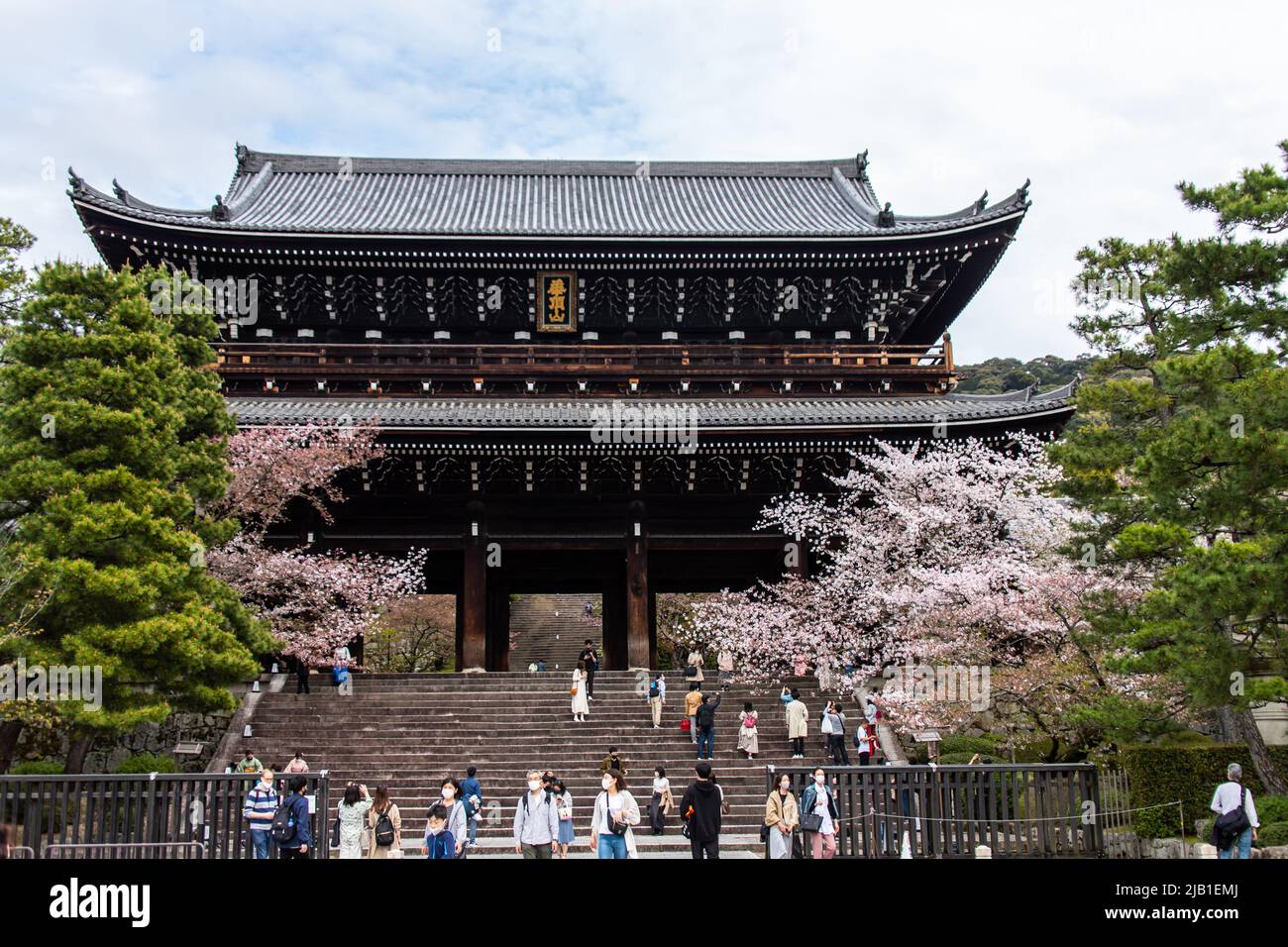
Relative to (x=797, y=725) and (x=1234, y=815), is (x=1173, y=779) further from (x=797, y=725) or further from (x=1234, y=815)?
(x=797, y=725)

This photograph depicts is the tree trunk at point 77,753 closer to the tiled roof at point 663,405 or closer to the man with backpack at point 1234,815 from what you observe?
the tiled roof at point 663,405

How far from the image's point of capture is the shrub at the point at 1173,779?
47.4ft

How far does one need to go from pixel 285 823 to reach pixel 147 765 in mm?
6302

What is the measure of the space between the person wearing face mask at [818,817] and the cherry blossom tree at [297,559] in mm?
10980

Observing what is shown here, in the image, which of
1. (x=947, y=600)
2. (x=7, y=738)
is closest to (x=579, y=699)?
(x=947, y=600)

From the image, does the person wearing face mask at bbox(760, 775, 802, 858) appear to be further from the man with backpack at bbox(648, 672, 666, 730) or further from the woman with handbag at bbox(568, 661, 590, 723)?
the woman with handbag at bbox(568, 661, 590, 723)

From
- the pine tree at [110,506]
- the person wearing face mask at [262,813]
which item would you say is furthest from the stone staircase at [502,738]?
the person wearing face mask at [262,813]

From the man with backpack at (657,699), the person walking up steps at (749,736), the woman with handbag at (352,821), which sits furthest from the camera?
the man with backpack at (657,699)

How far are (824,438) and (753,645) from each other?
4872 millimetres

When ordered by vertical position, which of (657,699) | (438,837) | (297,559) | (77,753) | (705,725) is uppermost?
(297,559)

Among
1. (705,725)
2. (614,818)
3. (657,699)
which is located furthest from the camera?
(657,699)

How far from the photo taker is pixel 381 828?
11258 millimetres

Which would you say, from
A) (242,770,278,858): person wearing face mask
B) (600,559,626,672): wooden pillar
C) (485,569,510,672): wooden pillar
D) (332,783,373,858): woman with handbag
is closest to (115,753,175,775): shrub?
(242,770,278,858): person wearing face mask

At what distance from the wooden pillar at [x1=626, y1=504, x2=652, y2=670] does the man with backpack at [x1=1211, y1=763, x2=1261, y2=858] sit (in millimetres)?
12591
